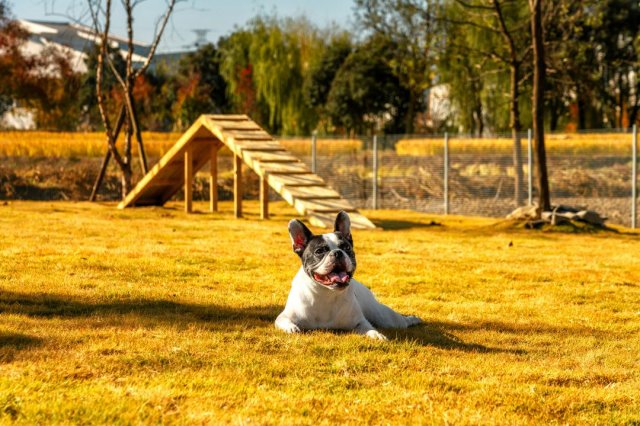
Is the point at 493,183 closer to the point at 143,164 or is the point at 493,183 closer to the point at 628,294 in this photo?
the point at 143,164

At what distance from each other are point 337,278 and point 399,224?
13172 mm

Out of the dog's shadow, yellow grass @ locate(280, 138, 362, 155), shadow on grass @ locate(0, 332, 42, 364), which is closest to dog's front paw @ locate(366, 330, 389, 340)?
the dog's shadow

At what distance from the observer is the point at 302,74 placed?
54.1 meters

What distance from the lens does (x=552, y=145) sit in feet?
79.5

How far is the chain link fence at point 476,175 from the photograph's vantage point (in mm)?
23969

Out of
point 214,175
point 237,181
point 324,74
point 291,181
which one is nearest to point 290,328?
point 291,181

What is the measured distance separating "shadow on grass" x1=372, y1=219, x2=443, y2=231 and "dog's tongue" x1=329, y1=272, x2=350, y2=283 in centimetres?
1178

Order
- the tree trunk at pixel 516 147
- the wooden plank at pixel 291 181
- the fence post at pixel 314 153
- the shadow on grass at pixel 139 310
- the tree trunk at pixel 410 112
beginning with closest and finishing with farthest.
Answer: the shadow on grass at pixel 139 310, the wooden plank at pixel 291 181, the tree trunk at pixel 516 147, the fence post at pixel 314 153, the tree trunk at pixel 410 112

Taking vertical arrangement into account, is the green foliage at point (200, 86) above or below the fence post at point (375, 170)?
above

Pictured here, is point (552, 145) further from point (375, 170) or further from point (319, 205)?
point (319, 205)

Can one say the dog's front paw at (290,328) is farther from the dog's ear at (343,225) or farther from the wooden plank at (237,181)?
the wooden plank at (237,181)

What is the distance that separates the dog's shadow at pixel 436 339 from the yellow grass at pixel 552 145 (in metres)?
15.5

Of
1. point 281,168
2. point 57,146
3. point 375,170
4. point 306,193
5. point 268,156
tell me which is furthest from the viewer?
point 57,146

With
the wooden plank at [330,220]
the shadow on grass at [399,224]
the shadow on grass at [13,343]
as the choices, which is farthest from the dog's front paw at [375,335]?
the shadow on grass at [399,224]
